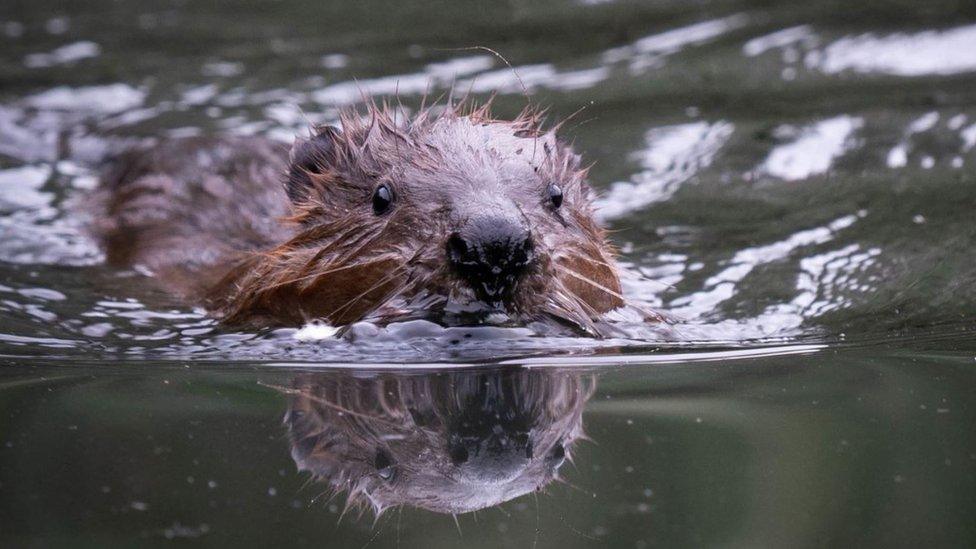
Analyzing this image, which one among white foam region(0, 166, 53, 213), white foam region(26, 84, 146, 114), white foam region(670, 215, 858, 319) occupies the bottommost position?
white foam region(670, 215, 858, 319)

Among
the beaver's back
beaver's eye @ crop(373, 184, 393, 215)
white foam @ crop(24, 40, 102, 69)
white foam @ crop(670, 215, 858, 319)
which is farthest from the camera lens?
white foam @ crop(24, 40, 102, 69)

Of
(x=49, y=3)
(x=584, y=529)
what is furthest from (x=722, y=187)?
(x=49, y=3)

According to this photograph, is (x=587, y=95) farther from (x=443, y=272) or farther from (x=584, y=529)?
(x=584, y=529)

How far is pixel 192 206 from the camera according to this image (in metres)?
5.53

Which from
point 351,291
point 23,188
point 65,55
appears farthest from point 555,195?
point 65,55

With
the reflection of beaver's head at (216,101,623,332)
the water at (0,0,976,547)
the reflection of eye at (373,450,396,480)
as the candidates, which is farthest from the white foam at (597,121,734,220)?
the reflection of eye at (373,450,396,480)

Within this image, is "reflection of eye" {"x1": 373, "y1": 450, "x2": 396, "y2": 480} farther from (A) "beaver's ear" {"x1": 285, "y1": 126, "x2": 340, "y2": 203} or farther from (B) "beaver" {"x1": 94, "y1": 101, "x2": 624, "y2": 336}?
(A) "beaver's ear" {"x1": 285, "y1": 126, "x2": 340, "y2": 203}

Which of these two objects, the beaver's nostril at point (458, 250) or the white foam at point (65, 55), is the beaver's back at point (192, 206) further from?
the white foam at point (65, 55)

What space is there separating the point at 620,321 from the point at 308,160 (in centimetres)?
112

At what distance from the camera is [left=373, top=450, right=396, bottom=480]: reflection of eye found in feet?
8.69

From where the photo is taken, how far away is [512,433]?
2.92m

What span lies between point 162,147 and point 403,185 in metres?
2.45

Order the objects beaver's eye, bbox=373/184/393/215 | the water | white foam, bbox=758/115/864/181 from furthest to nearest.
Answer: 1. white foam, bbox=758/115/864/181
2. beaver's eye, bbox=373/184/393/215
3. the water

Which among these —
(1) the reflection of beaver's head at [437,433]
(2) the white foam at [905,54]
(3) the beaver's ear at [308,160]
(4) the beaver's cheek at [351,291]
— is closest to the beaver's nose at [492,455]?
(1) the reflection of beaver's head at [437,433]
